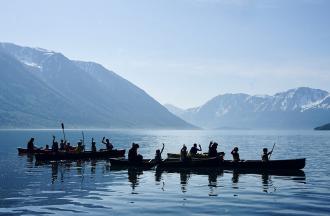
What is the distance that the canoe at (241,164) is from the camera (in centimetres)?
4528

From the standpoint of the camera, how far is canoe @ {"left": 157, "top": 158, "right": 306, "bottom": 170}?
4528cm

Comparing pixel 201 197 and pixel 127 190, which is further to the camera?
pixel 127 190

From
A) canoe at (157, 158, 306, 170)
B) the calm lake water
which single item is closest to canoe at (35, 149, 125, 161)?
the calm lake water

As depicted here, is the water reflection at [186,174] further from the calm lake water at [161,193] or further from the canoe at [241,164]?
the canoe at [241,164]

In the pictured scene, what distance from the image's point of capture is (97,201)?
90.3ft

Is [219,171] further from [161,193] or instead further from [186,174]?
[161,193]

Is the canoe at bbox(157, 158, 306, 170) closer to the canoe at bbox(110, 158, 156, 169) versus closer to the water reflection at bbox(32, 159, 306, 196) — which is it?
the water reflection at bbox(32, 159, 306, 196)

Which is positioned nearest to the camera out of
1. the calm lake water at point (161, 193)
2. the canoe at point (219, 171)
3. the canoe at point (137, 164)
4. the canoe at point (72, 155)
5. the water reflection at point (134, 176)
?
the calm lake water at point (161, 193)

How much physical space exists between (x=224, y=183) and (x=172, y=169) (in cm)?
1136

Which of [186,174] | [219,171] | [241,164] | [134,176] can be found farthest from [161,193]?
[241,164]

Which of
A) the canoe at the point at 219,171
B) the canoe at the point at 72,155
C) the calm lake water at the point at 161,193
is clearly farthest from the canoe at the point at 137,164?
the canoe at the point at 72,155

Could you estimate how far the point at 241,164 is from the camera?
152 ft

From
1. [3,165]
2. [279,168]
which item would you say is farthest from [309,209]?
[3,165]

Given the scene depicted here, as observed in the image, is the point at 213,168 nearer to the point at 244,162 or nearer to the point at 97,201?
the point at 244,162
